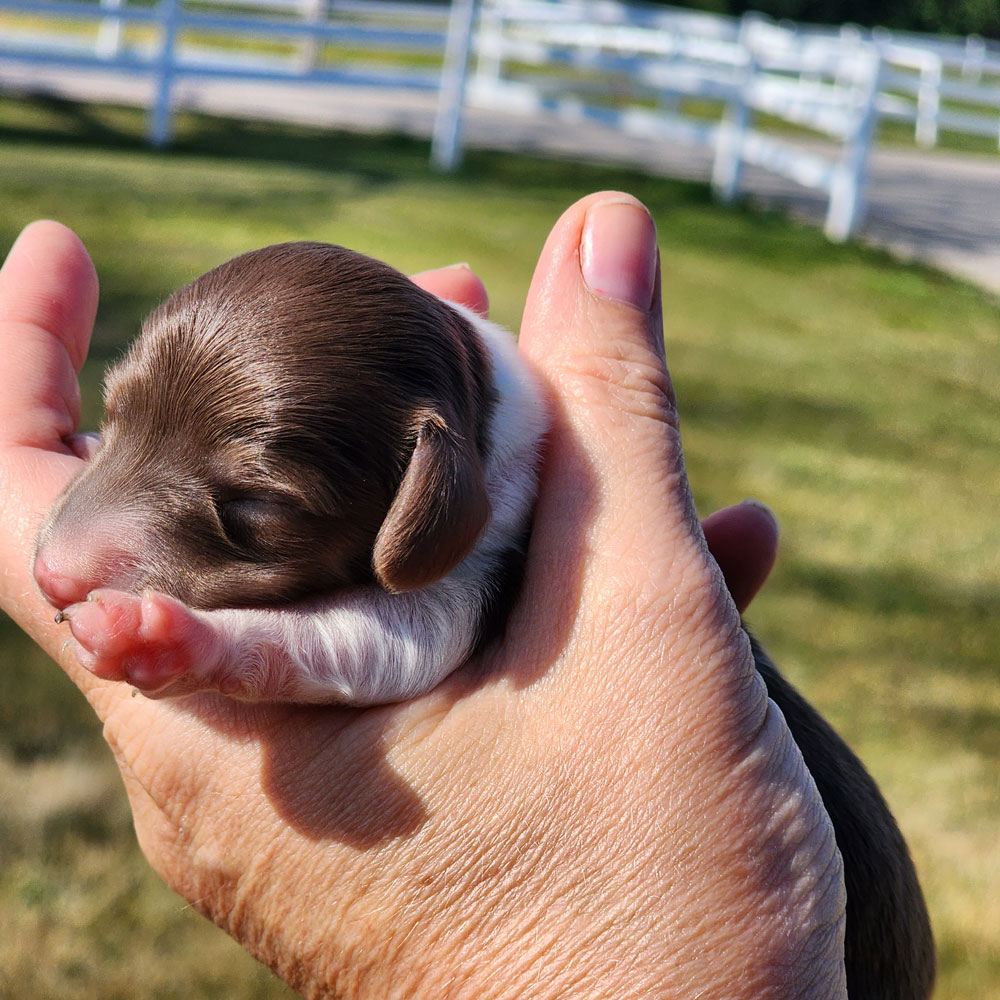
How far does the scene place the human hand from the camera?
219 centimetres

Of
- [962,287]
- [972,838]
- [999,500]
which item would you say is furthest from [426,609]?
[962,287]

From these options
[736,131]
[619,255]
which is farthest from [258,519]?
[736,131]

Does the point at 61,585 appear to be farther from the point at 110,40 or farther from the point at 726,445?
the point at 110,40

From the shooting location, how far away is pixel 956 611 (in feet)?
21.8

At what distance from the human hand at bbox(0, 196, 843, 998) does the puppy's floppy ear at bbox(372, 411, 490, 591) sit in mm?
196

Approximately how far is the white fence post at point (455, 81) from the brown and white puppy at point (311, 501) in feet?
49.3

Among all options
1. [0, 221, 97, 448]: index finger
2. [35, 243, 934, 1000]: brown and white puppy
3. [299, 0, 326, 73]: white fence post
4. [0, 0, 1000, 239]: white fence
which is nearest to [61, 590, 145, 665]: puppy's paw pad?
[35, 243, 934, 1000]: brown and white puppy

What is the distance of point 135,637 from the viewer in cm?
205

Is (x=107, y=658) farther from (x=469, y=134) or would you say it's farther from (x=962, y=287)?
(x=469, y=134)

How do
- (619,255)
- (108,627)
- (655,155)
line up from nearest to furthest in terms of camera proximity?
1. (108,627)
2. (619,255)
3. (655,155)

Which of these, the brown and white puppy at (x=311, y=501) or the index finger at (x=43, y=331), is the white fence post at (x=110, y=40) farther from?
the brown and white puppy at (x=311, y=501)

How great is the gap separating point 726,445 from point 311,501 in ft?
20.2

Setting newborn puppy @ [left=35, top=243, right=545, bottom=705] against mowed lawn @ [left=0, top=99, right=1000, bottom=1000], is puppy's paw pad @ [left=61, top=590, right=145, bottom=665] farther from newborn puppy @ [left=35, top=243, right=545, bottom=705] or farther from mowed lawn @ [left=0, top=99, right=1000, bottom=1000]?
mowed lawn @ [left=0, top=99, right=1000, bottom=1000]

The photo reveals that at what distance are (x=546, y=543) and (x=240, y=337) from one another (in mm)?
731
